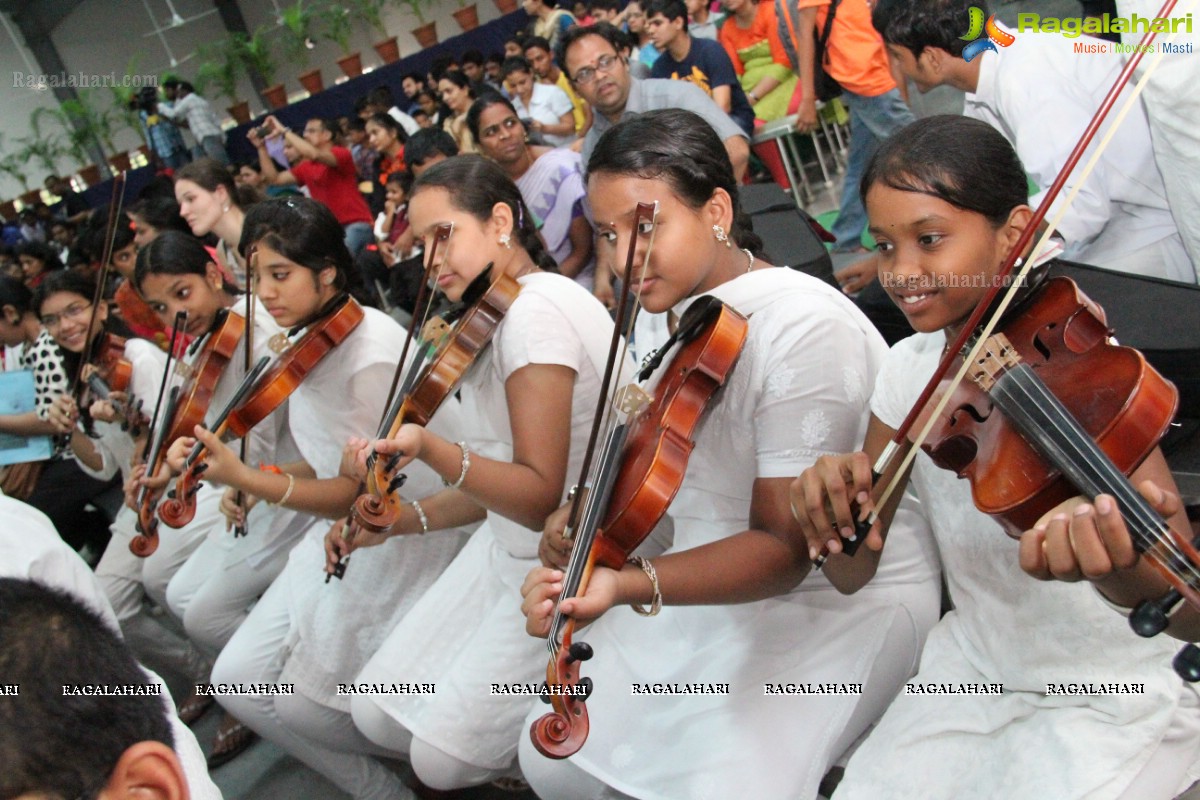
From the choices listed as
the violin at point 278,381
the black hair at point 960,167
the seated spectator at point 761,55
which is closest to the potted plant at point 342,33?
the seated spectator at point 761,55

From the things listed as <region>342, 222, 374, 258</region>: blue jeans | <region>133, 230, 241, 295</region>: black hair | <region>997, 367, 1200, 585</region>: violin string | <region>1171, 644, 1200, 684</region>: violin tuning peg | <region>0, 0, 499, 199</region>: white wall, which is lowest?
<region>342, 222, 374, 258</region>: blue jeans

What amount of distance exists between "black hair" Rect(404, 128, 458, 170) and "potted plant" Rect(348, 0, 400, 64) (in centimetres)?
632

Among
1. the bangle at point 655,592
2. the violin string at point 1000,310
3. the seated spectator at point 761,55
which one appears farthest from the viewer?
the seated spectator at point 761,55

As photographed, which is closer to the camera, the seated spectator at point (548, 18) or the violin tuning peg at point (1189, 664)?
the violin tuning peg at point (1189, 664)

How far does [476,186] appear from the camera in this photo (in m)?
1.83

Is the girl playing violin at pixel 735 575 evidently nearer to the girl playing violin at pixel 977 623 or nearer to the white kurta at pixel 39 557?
the girl playing violin at pixel 977 623

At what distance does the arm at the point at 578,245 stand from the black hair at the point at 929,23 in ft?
4.19

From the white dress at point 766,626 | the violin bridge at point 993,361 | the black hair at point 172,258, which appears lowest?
the white dress at point 766,626

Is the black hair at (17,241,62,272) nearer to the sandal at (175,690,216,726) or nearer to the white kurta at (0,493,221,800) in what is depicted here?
the sandal at (175,690,216,726)

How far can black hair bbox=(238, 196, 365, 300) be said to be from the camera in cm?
203

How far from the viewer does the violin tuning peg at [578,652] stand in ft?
3.33

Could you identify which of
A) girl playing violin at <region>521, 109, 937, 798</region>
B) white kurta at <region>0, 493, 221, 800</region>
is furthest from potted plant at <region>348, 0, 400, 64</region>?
girl playing violin at <region>521, 109, 937, 798</region>

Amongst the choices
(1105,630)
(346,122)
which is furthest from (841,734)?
(346,122)

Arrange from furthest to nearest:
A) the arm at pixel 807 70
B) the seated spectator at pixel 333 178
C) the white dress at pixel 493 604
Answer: the seated spectator at pixel 333 178, the arm at pixel 807 70, the white dress at pixel 493 604
